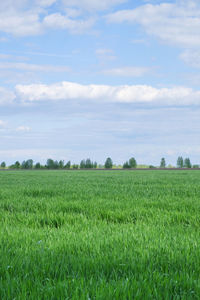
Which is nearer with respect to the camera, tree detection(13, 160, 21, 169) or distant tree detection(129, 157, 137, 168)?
distant tree detection(129, 157, 137, 168)

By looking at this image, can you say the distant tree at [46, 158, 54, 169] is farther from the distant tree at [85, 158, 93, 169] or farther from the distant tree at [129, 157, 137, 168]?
the distant tree at [129, 157, 137, 168]

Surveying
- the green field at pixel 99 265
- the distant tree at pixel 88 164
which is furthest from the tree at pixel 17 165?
the green field at pixel 99 265

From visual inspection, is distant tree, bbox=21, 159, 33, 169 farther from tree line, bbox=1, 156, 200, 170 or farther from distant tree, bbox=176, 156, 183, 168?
distant tree, bbox=176, 156, 183, 168

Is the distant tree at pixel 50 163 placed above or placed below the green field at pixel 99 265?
above

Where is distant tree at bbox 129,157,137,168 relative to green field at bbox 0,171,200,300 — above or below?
above

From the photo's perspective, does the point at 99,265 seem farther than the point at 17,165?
No

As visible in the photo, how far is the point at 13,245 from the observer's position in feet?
12.7

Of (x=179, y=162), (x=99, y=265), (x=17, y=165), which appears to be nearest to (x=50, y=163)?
(x=17, y=165)

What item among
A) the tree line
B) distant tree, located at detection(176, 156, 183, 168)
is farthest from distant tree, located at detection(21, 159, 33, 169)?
distant tree, located at detection(176, 156, 183, 168)

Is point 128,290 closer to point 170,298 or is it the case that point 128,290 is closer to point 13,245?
point 170,298

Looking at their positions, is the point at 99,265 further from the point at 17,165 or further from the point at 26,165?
the point at 17,165

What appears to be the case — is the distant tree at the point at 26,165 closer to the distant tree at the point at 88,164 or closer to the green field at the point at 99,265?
the distant tree at the point at 88,164

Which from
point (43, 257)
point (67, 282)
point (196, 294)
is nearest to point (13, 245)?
point (43, 257)

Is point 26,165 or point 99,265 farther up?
point 26,165
